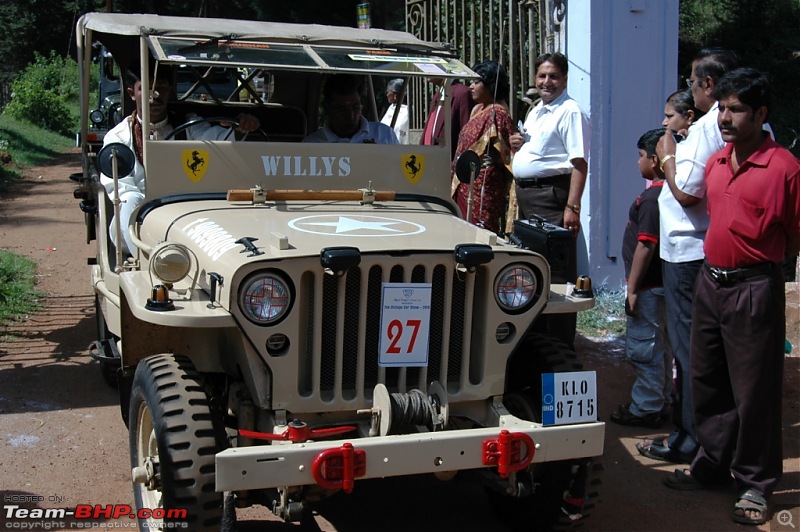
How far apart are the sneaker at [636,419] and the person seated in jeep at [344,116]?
2.31 m

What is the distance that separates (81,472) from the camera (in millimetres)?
4969

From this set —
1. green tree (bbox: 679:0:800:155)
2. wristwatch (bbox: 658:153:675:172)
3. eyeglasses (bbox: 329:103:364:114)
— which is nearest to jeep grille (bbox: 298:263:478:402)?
wristwatch (bbox: 658:153:675:172)

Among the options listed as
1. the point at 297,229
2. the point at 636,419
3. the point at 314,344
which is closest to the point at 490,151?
the point at 636,419

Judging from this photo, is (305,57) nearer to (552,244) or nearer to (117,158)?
(117,158)

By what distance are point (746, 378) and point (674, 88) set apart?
4.39 meters

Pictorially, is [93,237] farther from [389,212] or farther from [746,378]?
[746,378]

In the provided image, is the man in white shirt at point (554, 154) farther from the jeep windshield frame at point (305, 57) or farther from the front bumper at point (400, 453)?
the front bumper at point (400, 453)

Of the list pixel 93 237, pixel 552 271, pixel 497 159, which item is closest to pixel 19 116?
pixel 93 237

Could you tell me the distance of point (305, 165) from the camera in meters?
5.05

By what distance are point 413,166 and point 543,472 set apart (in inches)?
77.2

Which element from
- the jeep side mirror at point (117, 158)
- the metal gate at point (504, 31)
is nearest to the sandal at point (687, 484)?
the jeep side mirror at point (117, 158)

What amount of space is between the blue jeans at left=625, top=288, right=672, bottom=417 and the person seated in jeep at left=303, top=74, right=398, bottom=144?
193cm

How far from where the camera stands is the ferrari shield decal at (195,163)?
4.89 m

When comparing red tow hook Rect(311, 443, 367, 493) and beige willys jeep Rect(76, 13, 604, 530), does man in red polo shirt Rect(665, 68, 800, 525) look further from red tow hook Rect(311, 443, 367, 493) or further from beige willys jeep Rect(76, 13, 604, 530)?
red tow hook Rect(311, 443, 367, 493)
